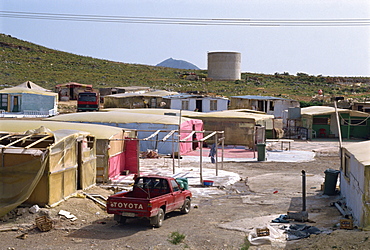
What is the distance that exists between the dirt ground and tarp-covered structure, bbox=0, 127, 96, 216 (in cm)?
44

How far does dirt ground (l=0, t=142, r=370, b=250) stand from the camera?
1130 centimetres

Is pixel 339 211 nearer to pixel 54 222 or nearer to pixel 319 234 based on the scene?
pixel 319 234

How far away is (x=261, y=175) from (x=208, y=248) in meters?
12.8

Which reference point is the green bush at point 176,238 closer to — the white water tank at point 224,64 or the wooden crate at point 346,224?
the wooden crate at point 346,224

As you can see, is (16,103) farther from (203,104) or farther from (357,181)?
(357,181)

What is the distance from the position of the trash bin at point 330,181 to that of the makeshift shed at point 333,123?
25989mm

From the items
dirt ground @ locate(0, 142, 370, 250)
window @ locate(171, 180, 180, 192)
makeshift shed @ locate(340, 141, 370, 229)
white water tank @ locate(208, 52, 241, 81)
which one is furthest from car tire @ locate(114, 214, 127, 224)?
white water tank @ locate(208, 52, 241, 81)

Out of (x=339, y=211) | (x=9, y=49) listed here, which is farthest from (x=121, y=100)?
(x=9, y=49)

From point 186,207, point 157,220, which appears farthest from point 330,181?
point 157,220

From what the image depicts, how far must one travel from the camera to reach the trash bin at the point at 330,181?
17.8 m

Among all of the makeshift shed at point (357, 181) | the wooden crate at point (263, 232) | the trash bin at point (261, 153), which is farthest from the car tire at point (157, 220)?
the trash bin at point (261, 153)

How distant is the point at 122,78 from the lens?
89500mm

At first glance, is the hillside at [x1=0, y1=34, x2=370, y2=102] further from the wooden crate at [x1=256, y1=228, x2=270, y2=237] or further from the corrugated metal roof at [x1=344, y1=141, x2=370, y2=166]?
the wooden crate at [x1=256, y1=228, x2=270, y2=237]

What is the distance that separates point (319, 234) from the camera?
39.1 ft
